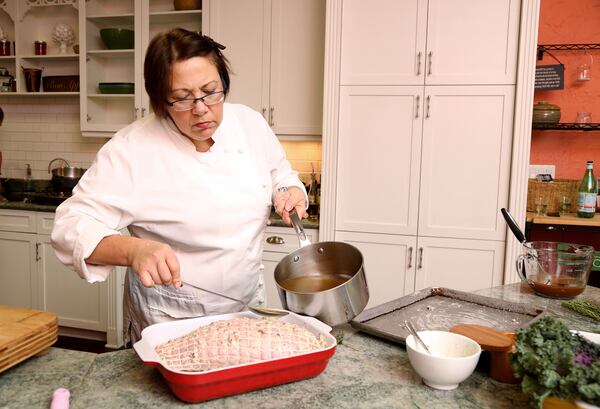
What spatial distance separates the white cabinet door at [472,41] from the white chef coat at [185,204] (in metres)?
1.69

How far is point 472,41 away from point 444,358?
97.1 inches

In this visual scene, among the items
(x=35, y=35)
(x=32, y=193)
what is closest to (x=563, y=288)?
(x=32, y=193)

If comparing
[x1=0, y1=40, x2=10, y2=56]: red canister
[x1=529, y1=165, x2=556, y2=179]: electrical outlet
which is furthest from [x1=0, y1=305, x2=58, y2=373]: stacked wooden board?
[x1=0, y1=40, x2=10, y2=56]: red canister

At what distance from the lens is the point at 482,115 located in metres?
3.06

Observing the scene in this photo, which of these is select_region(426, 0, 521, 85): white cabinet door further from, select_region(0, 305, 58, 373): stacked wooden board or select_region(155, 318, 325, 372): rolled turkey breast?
select_region(0, 305, 58, 373): stacked wooden board

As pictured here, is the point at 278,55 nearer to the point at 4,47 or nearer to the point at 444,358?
the point at 4,47

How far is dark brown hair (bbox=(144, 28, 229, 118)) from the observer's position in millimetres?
1447

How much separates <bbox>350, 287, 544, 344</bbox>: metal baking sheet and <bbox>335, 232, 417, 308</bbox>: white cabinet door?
1.52 meters

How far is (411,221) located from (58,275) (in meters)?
2.62

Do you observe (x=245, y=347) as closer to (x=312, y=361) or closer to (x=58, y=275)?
(x=312, y=361)

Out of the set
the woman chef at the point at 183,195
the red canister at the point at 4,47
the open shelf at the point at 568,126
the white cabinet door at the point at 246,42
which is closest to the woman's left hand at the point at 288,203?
the woman chef at the point at 183,195

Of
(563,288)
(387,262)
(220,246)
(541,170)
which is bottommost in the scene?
(387,262)

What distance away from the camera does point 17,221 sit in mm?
3869

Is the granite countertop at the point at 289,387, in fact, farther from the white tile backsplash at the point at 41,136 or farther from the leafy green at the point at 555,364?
the white tile backsplash at the point at 41,136
